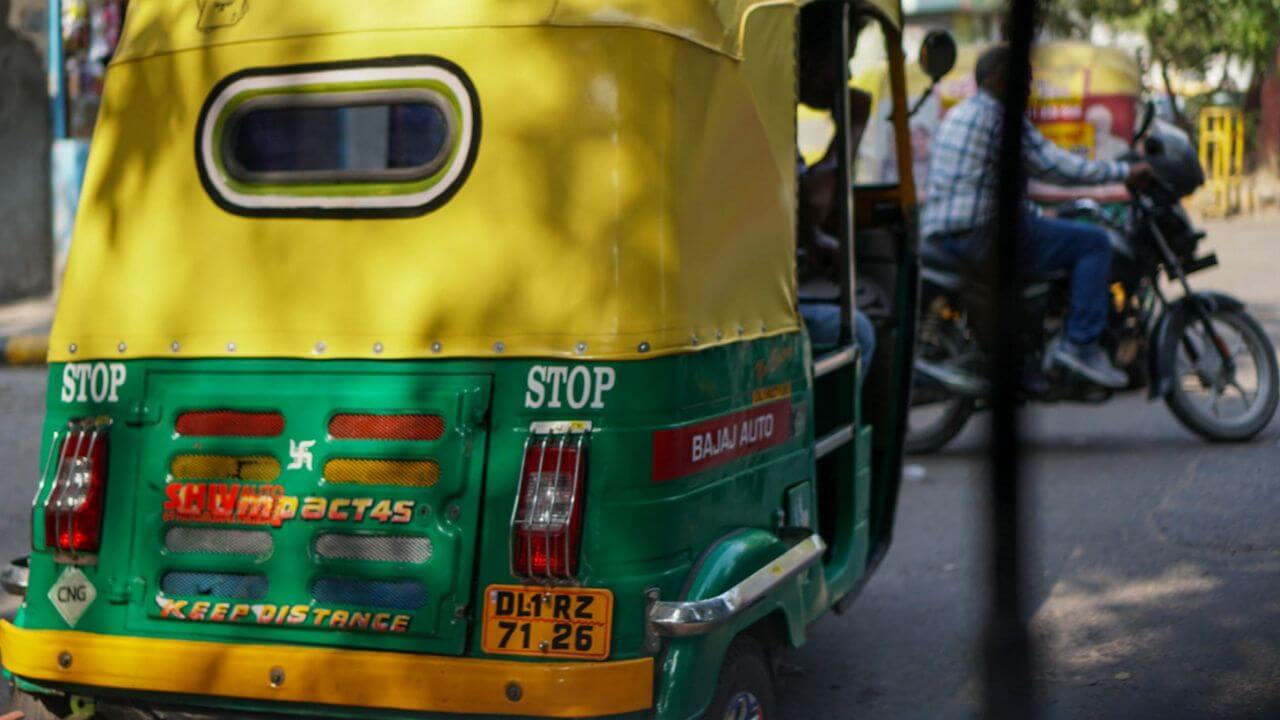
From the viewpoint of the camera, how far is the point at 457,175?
124 inches

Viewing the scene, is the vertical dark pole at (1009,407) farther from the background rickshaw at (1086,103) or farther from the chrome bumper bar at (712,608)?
the background rickshaw at (1086,103)

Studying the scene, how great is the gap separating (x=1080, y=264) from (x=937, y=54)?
2642 mm

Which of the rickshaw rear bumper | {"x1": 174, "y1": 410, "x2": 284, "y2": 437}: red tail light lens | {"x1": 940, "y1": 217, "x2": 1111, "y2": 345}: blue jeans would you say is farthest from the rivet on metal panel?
{"x1": 940, "y1": 217, "x2": 1111, "y2": 345}: blue jeans

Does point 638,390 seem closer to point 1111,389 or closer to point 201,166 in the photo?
point 201,166

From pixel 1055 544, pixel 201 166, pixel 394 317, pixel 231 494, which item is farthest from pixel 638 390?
pixel 1055 544

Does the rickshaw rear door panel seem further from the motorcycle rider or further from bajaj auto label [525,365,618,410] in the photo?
the motorcycle rider

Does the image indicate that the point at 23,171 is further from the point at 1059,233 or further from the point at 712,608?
the point at 712,608

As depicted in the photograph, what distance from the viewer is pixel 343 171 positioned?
129 inches

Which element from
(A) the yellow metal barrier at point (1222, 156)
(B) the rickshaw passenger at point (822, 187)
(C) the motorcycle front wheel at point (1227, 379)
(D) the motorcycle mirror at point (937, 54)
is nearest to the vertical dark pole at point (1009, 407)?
(B) the rickshaw passenger at point (822, 187)

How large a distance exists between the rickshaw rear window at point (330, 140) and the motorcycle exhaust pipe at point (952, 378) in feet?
14.2

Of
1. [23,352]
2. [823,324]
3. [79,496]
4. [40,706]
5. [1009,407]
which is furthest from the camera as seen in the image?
[23,352]

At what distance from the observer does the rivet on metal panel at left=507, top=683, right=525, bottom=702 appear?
114 inches

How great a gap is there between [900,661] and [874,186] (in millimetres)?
1816

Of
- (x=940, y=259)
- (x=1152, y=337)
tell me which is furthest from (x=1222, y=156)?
(x=940, y=259)
